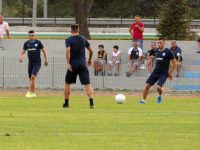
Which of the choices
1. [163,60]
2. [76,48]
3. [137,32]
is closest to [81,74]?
[76,48]

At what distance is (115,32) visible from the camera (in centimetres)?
4881

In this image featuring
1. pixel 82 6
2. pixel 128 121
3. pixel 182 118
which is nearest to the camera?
pixel 128 121

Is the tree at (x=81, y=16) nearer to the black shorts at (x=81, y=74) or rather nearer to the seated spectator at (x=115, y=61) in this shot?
the seated spectator at (x=115, y=61)

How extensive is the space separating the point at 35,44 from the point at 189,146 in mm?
14565

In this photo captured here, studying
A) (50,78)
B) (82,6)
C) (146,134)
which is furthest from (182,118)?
(82,6)

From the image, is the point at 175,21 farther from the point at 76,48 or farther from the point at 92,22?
the point at 92,22

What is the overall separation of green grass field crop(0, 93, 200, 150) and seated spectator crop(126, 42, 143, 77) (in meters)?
12.2

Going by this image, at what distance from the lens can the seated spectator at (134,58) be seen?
31438 mm

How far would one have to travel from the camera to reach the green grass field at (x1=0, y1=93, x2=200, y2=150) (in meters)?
11.7

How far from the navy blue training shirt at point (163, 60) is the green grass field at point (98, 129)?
418 cm

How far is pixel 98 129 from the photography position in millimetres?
13758

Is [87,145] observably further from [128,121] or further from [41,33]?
[41,33]

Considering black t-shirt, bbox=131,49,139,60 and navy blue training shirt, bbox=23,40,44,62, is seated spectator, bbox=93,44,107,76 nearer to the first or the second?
black t-shirt, bbox=131,49,139,60

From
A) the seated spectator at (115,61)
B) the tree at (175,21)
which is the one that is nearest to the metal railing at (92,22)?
the tree at (175,21)
